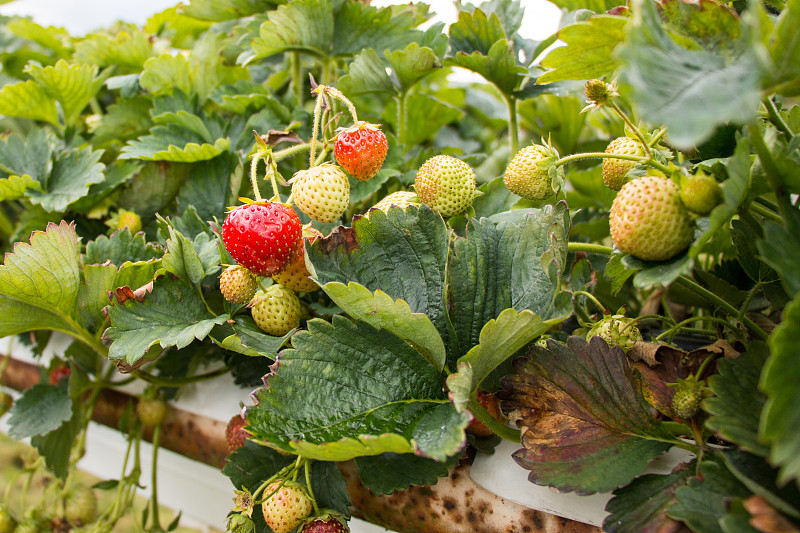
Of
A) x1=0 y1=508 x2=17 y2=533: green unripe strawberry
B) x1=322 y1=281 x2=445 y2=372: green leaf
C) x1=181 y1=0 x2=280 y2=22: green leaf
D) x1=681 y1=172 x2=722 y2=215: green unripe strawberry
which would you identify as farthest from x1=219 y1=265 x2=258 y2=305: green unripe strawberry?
x1=0 y1=508 x2=17 y2=533: green unripe strawberry

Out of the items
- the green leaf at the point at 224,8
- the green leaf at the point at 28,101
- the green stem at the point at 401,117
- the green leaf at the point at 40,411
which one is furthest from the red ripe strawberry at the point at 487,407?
the green leaf at the point at 28,101

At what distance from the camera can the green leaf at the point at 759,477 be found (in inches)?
11.5

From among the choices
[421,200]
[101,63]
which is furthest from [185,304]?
[101,63]

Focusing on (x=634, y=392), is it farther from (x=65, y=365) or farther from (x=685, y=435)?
(x=65, y=365)

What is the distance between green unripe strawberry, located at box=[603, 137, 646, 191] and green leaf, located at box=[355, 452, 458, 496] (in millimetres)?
247

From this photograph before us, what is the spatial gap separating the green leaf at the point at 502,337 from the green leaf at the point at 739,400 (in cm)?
10

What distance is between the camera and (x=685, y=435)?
414mm

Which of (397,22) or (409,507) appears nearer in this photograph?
(409,507)

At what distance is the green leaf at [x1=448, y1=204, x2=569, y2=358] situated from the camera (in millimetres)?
440

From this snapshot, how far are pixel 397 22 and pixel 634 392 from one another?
499 mm

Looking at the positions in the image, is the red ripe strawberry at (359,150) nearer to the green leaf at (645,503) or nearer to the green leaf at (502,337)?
the green leaf at (502,337)

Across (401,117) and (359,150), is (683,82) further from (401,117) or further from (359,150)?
(401,117)

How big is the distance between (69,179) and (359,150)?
1.41 ft

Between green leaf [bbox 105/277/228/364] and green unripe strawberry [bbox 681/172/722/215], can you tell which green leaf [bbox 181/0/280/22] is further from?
green unripe strawberry [bbox 681/172/722/215]
